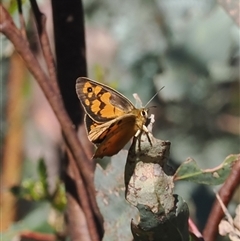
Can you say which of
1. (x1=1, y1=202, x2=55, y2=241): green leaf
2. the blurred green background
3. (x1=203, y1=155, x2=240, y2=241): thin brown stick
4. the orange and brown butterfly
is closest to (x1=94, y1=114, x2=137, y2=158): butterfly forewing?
the orange and brown butterfly

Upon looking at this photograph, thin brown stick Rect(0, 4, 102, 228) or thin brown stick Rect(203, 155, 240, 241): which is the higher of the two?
thin brown stick Rect(0, 4, 102, 228)

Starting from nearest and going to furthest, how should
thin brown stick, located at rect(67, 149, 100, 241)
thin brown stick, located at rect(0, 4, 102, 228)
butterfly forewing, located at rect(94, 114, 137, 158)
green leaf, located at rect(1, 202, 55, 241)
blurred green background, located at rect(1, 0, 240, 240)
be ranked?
butterfly forewing, located at rect(94, 114, 137, 158) < thin brown stick, located at rect(0, 4, 102, 228) < thin brown stick, located at rect(67, 149, 100, 241) < green leaf, located at rect(1, 202, 55, 241) < blurred green background, located at rect(1, 0, 240, 240)

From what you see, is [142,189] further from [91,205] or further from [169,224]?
[91,205]

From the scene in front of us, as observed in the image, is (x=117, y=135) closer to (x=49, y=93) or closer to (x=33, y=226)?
(x=49, y=93)

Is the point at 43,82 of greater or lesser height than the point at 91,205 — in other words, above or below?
above

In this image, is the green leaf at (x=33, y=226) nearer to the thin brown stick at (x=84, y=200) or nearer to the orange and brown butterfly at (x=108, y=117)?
the thin brown stick at (x=84, y=200)

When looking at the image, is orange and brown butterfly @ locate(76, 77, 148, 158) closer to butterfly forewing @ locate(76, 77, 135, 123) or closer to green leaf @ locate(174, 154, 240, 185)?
butterfly forewing @ locate(76, 77, 135, 123)

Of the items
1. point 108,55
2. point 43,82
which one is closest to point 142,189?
point 43,82
